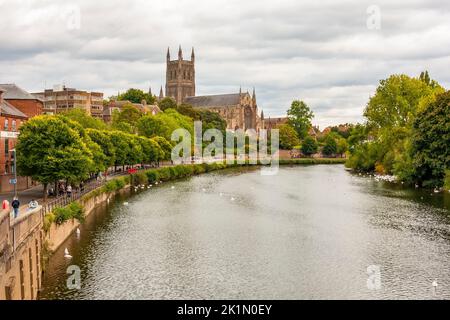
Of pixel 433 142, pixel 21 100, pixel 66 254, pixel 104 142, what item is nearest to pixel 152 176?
pixel 104 142

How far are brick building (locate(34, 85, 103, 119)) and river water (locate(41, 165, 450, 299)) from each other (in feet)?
298

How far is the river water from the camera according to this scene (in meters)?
26.6

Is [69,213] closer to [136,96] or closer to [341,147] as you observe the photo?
[136,96]

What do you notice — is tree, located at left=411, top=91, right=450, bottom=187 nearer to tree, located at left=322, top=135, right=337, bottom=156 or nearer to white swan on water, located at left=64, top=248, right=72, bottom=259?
white swan on water, located at left=64, top=248, right=72, bottom=259

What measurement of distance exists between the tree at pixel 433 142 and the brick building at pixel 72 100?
91.8 metres

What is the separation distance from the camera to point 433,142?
2707 inches

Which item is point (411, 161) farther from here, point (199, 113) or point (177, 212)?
point (199, 113)

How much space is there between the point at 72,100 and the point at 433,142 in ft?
329

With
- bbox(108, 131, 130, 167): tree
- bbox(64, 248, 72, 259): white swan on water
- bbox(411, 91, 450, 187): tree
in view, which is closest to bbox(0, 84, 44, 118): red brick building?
bbox(108, 131, 130, 167): tree

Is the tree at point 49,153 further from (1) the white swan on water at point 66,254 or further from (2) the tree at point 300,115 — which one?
(2) the tree at point 300,115

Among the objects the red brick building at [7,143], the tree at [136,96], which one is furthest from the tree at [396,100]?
the tree at [136,96]
